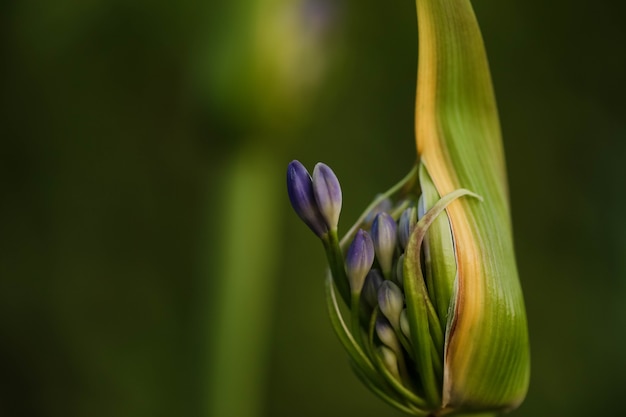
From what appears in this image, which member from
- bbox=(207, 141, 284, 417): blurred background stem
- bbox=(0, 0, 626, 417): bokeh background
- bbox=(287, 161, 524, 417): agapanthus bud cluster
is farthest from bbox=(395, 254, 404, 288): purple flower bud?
bbox=(0, 0, 626, 417): bokeh background

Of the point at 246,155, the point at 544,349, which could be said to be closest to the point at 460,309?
the point at 246,155

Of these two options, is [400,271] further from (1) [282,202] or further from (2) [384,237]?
(1) [282,202]

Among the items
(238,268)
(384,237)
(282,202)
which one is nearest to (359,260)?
(384,237)

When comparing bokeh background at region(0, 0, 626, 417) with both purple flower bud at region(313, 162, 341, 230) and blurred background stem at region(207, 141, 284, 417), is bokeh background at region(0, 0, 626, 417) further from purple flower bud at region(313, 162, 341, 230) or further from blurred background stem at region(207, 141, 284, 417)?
purple flower bud at region(313, 162, 341, 230)

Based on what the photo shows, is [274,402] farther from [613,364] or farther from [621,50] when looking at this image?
[621,50]

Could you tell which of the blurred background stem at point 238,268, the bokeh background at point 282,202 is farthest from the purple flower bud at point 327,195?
the bokeh background at point 282,202
